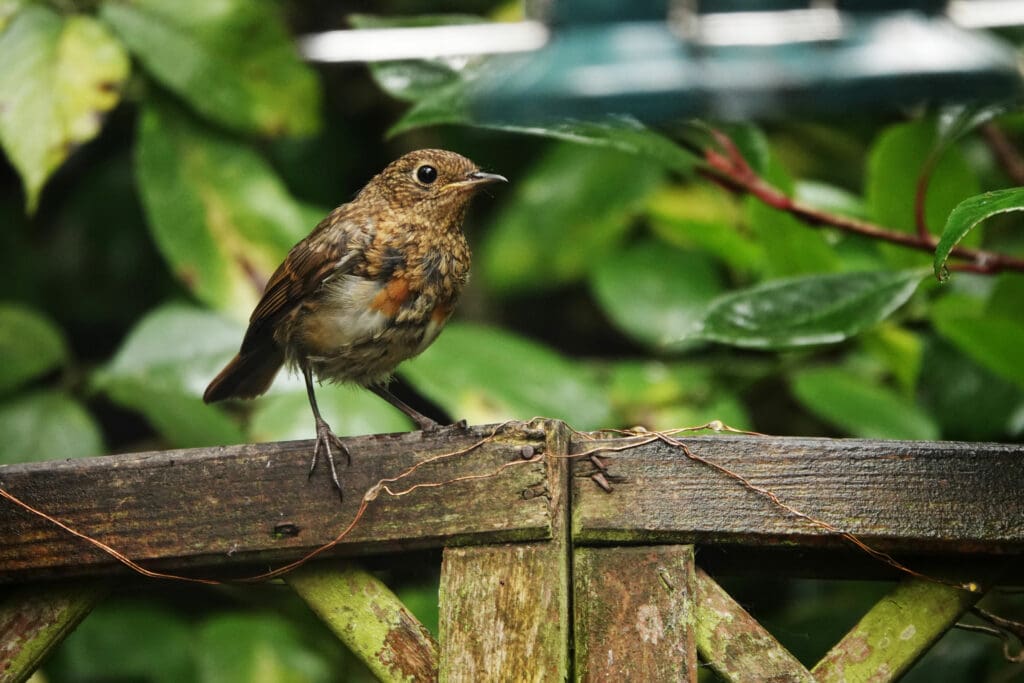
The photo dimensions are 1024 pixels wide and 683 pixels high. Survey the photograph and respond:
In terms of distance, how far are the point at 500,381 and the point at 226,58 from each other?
1.11m

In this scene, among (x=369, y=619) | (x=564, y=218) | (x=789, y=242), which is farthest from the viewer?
(x=564, y=218)

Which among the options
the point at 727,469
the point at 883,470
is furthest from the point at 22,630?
the point at 883,470

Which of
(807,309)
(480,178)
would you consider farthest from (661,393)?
(807,309)

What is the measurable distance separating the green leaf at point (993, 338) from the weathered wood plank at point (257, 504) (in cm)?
107

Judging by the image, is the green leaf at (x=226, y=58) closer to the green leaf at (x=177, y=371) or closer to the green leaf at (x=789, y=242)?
the green leaf at (x=177, y=371)

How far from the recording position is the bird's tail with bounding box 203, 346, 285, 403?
9.75 ft

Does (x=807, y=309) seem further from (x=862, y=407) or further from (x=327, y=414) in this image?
(x=327, y=414)

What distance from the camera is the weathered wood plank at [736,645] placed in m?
1.60

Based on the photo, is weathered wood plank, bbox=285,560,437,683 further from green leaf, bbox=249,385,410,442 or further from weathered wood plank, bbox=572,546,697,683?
green leaf, bbox=249,385,410,442

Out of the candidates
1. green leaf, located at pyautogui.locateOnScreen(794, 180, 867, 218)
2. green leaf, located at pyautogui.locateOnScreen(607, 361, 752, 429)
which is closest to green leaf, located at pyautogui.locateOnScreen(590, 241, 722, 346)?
green leaf, located at pyautogui.locateOnScreen(607, 361, 752, 429)

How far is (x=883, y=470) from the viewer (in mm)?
1685

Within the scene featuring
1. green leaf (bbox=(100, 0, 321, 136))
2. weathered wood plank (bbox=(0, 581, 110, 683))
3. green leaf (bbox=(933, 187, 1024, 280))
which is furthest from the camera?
green leaf (bbox=(100, 0, 321, 136))

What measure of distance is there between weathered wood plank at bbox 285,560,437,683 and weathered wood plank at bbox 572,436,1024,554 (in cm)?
28

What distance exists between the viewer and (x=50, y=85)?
106 inches
